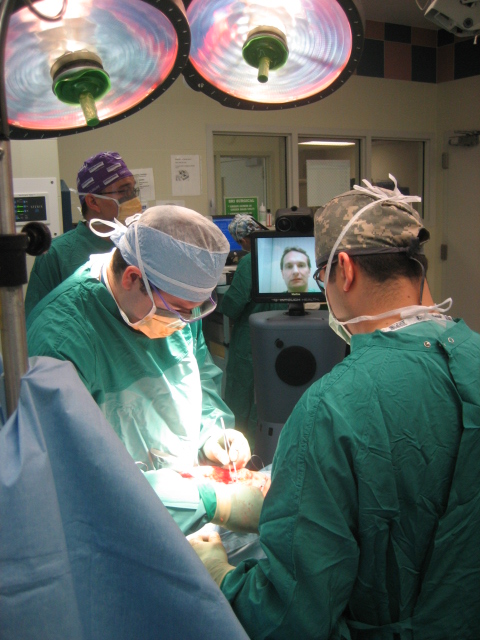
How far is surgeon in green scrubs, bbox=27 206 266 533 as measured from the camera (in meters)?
1.35

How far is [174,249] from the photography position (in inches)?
54.9

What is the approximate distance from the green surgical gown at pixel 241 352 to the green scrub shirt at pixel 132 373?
4.82 feet

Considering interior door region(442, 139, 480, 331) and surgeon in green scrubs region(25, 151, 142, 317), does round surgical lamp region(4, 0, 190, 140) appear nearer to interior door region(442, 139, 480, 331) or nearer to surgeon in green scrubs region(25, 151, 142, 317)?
surgeon in green scrubs region(25, 151, 142, 317)

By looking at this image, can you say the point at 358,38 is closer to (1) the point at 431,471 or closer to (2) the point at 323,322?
(1) the point at 431,471

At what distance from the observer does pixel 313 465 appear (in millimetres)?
918

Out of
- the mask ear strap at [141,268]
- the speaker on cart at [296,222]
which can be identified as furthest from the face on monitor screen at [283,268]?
the mask ear strap at [141,268]

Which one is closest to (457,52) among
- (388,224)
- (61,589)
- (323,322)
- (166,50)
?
(323,322)

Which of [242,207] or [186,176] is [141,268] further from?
[242,207]

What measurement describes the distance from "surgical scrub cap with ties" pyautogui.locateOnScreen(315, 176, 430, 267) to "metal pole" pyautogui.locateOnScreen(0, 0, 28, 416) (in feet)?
2.32

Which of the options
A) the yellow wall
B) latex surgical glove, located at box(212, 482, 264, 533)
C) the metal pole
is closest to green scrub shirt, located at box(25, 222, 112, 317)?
latex surgical glove, located at box(212, 482, 264, 533)

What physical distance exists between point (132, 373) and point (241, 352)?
6.05 feet

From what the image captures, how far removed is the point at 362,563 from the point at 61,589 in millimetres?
545

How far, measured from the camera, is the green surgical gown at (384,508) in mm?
906

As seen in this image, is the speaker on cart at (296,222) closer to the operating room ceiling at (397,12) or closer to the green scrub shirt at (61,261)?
the green scrub shirt at (61,261)
